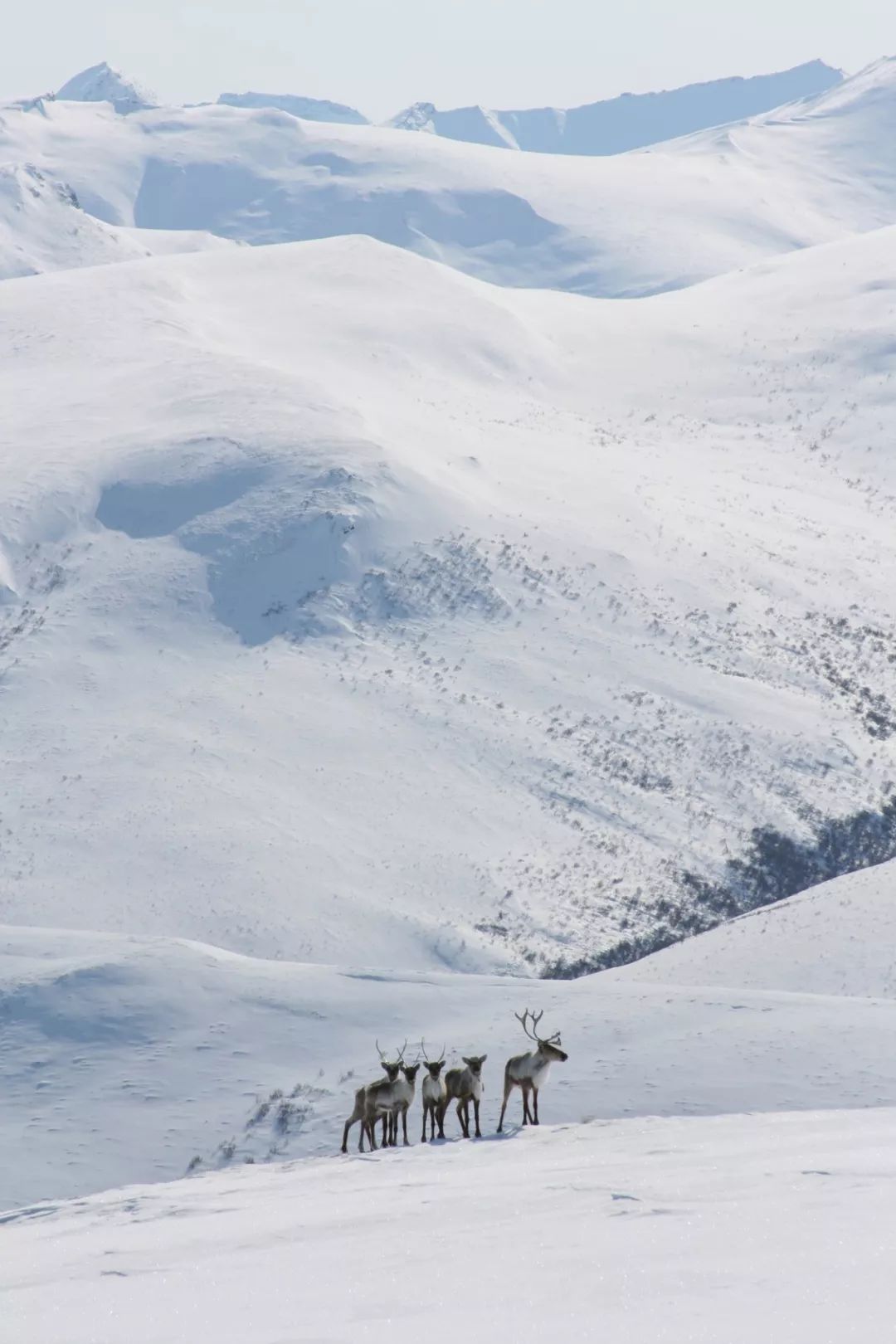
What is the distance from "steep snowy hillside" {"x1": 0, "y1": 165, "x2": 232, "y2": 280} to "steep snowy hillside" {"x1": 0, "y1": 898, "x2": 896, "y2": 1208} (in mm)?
115230

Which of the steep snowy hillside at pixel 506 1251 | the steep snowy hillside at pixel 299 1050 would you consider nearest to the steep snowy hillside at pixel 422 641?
the steep snowy hillside at pixel 299 1050

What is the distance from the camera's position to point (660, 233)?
17312 centimetres

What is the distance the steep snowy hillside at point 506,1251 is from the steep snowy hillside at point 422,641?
17695 millimetres

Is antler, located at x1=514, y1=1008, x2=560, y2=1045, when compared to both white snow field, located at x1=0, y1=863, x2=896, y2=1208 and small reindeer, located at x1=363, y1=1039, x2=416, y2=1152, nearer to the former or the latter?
white snow field, located at x1=0, y1=863, x2=896, y2=1208

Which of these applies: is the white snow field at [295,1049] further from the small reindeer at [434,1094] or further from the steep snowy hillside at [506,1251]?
the steep snowy hillside at [506,1251]

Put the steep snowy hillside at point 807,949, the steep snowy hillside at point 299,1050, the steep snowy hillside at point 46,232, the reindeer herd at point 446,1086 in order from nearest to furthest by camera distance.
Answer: the reindeer herd at point 446,1086 → the steep snowy hillside at point 299,1050 → the steep snowy hillside at point 807,949 → the steep snowy hillside at point 46,232

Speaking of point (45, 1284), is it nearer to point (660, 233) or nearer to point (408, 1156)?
point (408, 1156)

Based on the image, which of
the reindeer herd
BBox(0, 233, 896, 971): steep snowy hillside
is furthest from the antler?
BBox(0, 233, 896, 971): steep snowy hillside

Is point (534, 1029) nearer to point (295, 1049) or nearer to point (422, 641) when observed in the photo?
point (295, 1049)

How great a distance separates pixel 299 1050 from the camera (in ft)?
65.7

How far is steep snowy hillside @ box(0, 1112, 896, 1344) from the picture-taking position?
8367 millimetres

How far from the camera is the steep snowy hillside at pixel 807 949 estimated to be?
26750 mm

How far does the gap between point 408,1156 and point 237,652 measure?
2858 centimetres

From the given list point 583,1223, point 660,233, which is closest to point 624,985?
point 583,1223
